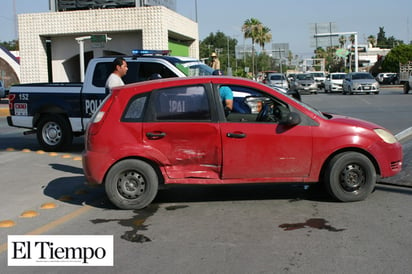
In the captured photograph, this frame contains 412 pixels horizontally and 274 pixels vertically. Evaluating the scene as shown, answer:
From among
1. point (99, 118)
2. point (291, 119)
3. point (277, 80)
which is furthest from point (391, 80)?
point (99, 118)

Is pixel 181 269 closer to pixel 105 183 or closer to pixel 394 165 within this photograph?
pixel 105 183

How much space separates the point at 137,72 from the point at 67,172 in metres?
2.81

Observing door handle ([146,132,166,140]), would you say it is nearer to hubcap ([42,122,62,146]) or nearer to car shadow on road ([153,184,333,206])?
car shadow on road ([153,184,333,206])

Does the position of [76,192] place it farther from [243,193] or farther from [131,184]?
[243,193]

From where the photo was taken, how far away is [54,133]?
38.8 feet

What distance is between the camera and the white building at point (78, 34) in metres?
27.3

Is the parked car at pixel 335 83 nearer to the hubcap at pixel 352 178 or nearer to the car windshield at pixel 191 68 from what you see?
the car windshield at pixel 191 68

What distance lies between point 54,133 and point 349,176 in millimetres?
7384

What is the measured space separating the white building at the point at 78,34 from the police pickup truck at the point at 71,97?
15441 millimetres

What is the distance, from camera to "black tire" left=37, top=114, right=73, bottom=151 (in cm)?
1175

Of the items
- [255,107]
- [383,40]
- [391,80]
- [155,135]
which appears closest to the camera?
[155,135]

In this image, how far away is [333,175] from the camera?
21.9ft

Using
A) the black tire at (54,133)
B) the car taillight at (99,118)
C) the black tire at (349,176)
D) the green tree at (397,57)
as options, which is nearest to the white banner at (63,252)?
the car taillight at (99,118)

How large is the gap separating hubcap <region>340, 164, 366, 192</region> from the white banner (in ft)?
10.3
